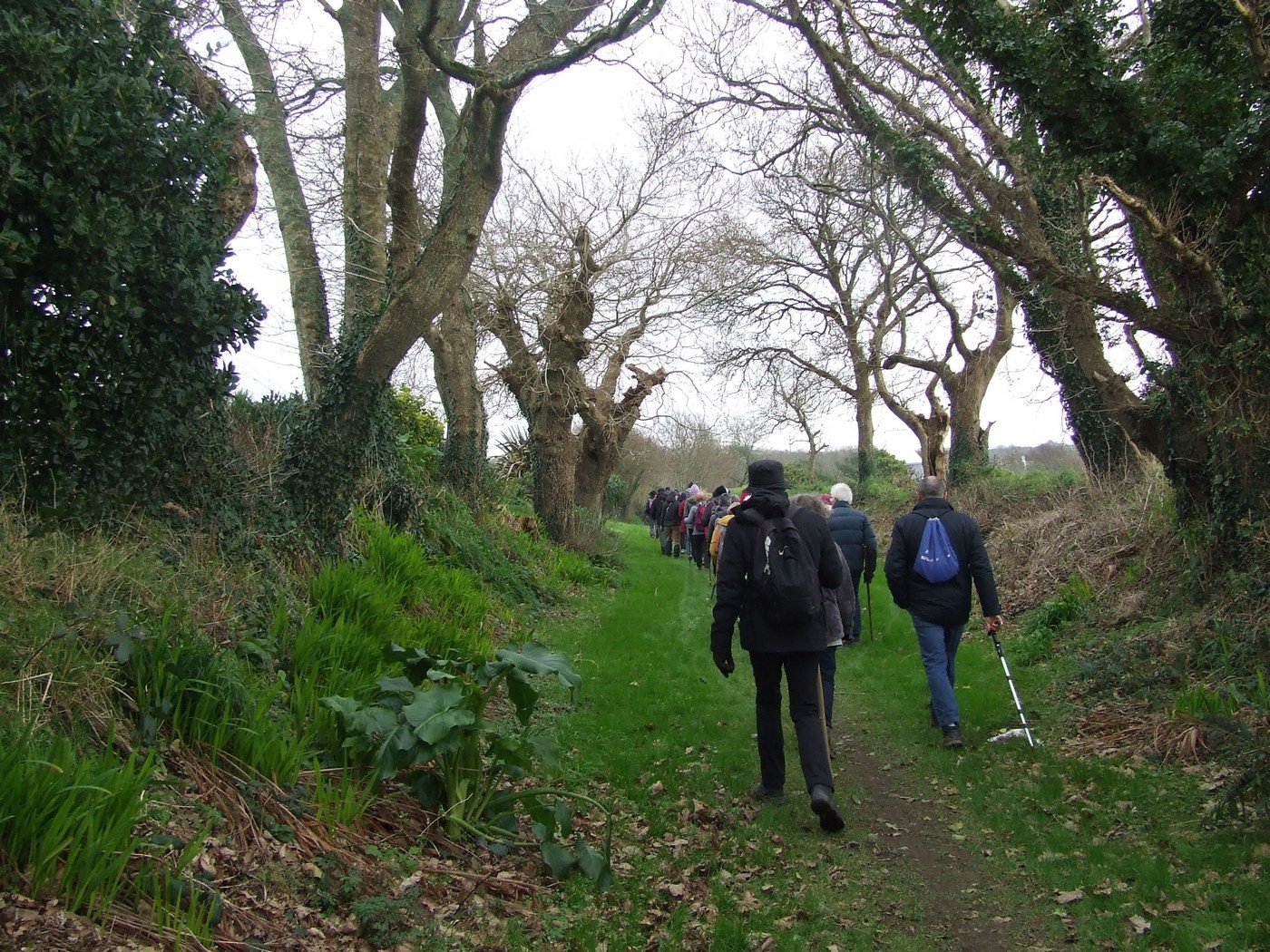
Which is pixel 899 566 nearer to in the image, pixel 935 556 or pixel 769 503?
pixel 935 556

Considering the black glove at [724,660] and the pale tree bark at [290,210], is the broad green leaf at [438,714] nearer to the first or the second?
the black glove at [724,660]

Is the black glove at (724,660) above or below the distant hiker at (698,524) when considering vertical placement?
below

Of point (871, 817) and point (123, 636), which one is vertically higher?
point (123, 636)

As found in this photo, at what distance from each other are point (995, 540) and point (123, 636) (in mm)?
13650

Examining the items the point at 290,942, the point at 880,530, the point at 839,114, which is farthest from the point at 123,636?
the point at 880,530

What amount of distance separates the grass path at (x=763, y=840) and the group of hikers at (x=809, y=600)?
0.32 m

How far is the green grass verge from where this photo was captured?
4188 millimetres

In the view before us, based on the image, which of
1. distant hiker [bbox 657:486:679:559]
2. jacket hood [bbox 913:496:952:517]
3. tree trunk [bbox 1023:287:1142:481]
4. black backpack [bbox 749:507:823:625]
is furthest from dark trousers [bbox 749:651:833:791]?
distant hiker [bbox 657:486:679:559]

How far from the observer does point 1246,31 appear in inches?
225

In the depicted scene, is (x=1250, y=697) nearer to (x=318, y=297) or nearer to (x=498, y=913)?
(x=498, y=913)

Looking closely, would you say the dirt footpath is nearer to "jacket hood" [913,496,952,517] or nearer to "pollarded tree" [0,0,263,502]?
"jacket hood" [913,496,952,517]

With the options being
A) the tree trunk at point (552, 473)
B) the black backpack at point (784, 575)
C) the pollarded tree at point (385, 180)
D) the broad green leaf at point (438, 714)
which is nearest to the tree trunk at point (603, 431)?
the tree trunk at point (552, 473)

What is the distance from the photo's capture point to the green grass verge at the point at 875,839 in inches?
165

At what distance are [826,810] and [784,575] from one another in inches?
53.6
